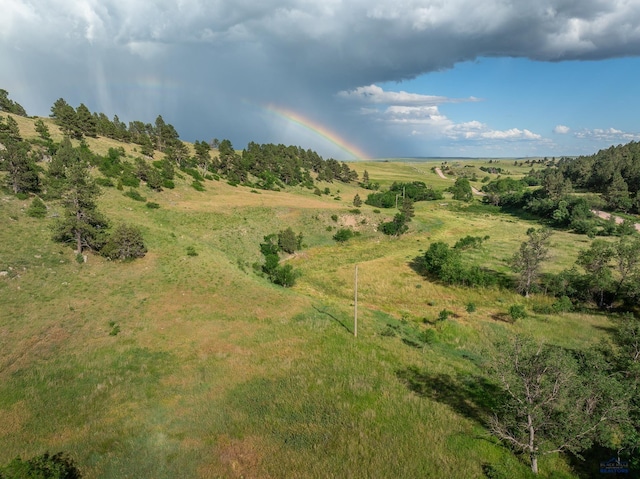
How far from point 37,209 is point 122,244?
1752 centimetres

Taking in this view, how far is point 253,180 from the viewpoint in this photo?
431 feet

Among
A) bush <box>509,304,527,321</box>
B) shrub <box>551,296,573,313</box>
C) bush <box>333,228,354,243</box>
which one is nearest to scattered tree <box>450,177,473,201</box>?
bush <box>333,228,354,243</box>

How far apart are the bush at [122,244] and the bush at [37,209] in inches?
547

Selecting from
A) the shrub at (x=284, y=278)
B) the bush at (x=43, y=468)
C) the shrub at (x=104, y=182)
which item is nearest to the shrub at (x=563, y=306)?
the shrub at (x=284, y=278)

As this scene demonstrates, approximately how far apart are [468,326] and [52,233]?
5865 centimetres

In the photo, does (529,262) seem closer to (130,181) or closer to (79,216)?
(79,216)

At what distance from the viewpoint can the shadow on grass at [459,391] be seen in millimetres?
24114

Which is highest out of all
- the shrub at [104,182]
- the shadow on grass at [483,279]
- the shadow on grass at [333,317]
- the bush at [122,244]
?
the shrub at [104,182]

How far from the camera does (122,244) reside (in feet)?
155

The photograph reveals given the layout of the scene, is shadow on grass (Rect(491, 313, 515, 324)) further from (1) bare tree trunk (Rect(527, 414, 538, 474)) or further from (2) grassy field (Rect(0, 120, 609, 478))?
(1) bare tree trunk (Rect(527, 414, 538, 474))

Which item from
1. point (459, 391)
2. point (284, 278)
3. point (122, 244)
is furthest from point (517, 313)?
point (122, 244)

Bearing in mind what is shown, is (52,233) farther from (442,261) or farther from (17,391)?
(442,261)

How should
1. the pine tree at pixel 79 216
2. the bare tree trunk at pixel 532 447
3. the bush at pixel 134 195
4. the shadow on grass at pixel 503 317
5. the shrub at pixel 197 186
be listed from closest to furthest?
the bare tree trunk at pixel 532 447
the shadow on grass at pixel 503 317
the pine tree at pixel 79 216
the bush at pixel 134 195
the shrub at pixel 197 186

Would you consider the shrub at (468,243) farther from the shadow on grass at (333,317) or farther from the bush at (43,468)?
the bush at (43,468)
